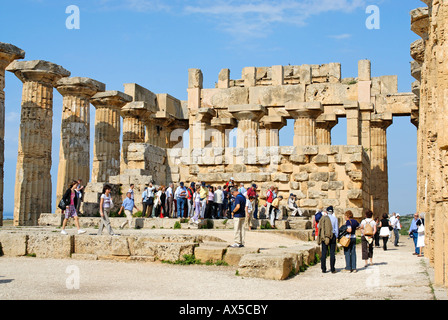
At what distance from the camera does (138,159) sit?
2266 cm

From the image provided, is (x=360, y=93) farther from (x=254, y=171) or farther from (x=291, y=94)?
(x=254, y=171)

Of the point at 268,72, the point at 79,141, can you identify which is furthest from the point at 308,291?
the point at 268,72

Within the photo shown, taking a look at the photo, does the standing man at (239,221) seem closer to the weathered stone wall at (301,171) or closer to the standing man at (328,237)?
the standing man at (328,237)

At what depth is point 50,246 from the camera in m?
13.2

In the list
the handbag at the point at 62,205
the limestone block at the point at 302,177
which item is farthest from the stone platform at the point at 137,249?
the limestone block at the point at 302,177

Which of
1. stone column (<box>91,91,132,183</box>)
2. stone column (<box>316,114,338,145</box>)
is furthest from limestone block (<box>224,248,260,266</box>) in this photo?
stone column (<box>316,114,338,145</box>)

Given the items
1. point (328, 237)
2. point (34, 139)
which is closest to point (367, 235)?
point (328, 237)

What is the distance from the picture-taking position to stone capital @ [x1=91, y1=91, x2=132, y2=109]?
27125 mm

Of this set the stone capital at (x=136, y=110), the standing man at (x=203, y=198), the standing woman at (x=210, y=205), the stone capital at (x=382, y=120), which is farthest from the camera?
the stone capital at (x=382, y=120)

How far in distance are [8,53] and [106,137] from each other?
806cm

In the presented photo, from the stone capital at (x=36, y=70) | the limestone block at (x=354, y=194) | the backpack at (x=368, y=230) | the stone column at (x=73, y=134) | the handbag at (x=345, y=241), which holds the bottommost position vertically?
the handbag at (x=345, y=241)

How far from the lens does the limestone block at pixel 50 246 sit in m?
13.1

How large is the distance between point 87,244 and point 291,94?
18.8 meters
